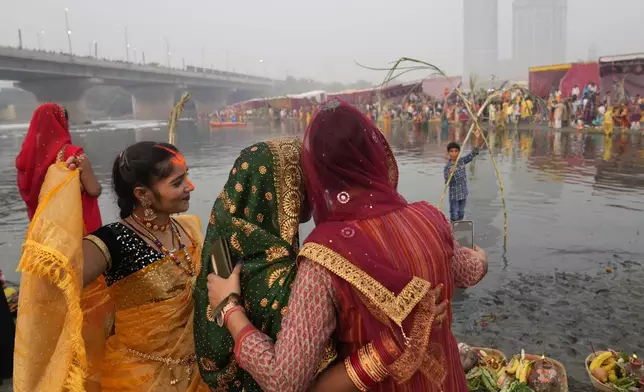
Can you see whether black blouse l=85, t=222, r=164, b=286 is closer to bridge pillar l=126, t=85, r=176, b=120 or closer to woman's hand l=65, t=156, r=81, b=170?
woman's hand l=65, t=156, r=81, b=170

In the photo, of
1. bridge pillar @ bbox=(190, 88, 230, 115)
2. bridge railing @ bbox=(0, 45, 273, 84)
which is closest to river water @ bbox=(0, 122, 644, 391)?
bridge railing @ bbox=(0, 45, 273, 84)

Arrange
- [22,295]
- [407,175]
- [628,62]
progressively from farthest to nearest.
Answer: [628,62] → [407,175] → [22,295]

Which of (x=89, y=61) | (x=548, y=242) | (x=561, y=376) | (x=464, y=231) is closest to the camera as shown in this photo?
(x=561, y=376)

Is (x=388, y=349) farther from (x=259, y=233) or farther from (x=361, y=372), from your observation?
(x=259, y=233)

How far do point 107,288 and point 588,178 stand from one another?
10.9 metres

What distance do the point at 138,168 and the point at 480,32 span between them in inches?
7902

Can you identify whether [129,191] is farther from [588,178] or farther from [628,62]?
[628,62]

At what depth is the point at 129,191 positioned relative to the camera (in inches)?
84.5

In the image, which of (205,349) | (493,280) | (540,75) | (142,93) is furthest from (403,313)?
(142,93)

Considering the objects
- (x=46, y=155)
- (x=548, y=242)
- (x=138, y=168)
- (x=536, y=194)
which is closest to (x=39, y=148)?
(x=46, y=155)

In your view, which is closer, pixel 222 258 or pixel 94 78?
pixel 222 258

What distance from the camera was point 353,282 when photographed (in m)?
1.21

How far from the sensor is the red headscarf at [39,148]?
242cm

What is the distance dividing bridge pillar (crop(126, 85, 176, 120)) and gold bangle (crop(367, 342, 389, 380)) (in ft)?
206
